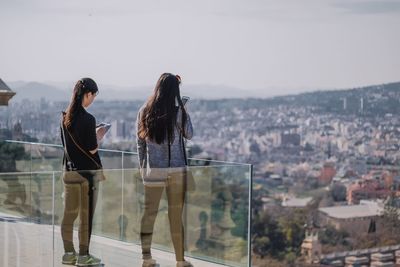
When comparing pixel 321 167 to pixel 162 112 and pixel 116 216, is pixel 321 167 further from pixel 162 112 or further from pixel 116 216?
pixel 162 112

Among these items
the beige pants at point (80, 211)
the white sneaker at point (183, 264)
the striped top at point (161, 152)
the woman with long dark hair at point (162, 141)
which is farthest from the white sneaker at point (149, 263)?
the striped top at point (161, 152)

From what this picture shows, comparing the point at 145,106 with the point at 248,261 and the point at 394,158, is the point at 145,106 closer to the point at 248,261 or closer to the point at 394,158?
the point at 248,261

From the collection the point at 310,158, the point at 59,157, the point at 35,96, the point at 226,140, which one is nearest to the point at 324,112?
the point at 310,158

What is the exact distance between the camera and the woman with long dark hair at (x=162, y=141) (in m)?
5.14

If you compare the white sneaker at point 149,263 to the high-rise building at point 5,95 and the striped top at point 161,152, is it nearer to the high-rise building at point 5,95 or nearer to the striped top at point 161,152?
the striped top at point 161,152

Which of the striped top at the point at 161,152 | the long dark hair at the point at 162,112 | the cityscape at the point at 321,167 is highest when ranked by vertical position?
the long dark hair at the point at 162,112

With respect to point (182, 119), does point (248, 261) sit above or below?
below

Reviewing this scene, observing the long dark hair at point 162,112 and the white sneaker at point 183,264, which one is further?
the white sneaker at point 183,264

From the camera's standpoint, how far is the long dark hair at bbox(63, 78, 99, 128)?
5301 mm

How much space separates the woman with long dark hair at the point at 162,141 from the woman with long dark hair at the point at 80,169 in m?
0.34

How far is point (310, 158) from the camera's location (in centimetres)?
5622

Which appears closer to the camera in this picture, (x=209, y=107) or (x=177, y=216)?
(x=177, y=216)

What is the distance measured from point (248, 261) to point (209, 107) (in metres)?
56.3

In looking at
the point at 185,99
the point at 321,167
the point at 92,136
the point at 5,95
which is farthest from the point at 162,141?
the point at 321,167
